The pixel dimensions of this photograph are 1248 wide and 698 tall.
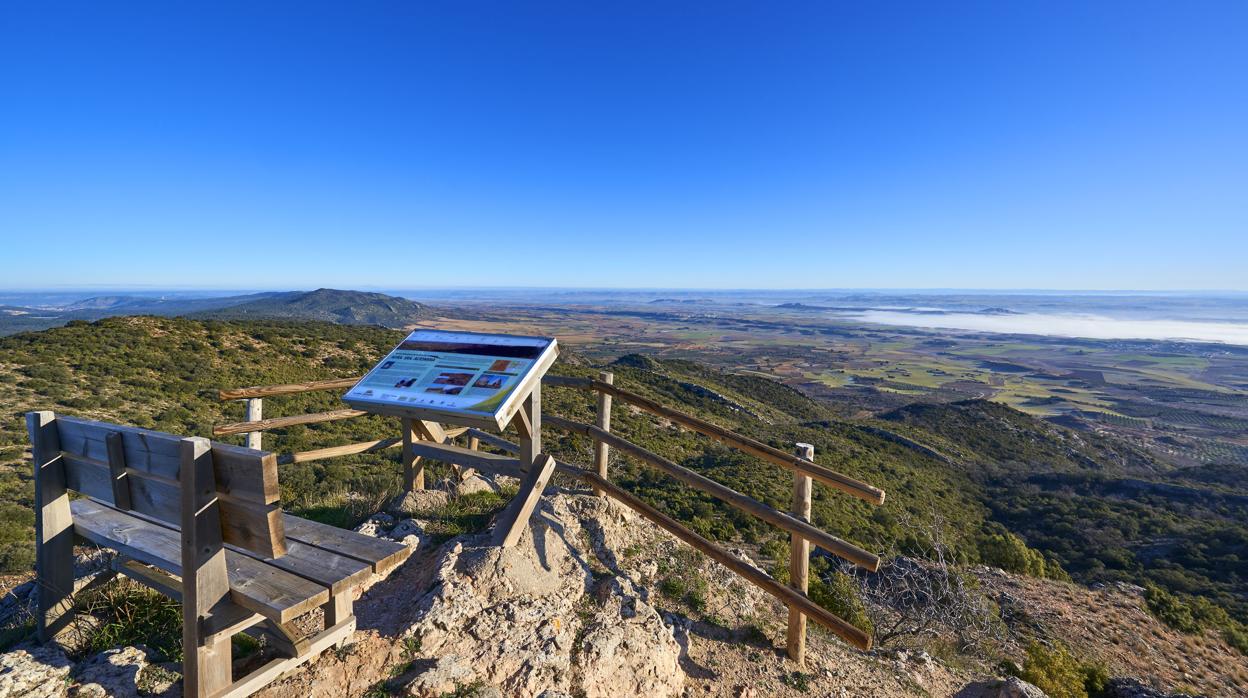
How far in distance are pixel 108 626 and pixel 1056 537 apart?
91.5 ft

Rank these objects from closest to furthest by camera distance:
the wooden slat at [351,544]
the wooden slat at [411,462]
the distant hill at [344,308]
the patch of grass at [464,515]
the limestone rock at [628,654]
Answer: the wooden slat at [351,544]
the limestone rock at [628,654]
the patch of grass at [464,515]
the wooden slat at [411,462]
the distant hill at [344,308]

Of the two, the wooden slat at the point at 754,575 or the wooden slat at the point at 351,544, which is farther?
the wooden slat at the point at 754,575

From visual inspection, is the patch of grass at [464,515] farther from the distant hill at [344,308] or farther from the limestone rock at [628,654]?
the distant hill at [344,308]

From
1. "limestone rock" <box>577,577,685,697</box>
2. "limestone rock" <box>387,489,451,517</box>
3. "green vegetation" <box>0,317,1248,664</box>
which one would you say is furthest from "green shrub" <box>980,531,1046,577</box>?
"limestone rock" <box>387,489,451,517</box>

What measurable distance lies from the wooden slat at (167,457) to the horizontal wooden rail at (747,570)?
3.33 meters

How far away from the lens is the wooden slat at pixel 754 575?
3770 millimetres

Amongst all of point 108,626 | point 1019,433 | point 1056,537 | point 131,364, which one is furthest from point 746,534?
point 1019,433

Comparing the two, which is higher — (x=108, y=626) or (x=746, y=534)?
(x=108, y=626)

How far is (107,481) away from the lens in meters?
2.63

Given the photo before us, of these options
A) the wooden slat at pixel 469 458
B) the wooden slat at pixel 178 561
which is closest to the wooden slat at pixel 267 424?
the wooden slat at pixel 469 458

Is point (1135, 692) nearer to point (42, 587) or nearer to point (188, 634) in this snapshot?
point (188, 634)

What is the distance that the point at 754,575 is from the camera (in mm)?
4195

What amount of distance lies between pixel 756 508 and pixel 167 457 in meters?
3.74

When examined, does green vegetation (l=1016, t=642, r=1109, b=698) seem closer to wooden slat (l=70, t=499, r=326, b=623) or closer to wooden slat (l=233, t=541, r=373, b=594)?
wooden slat (l=233, t=541, r=373, b=594)
